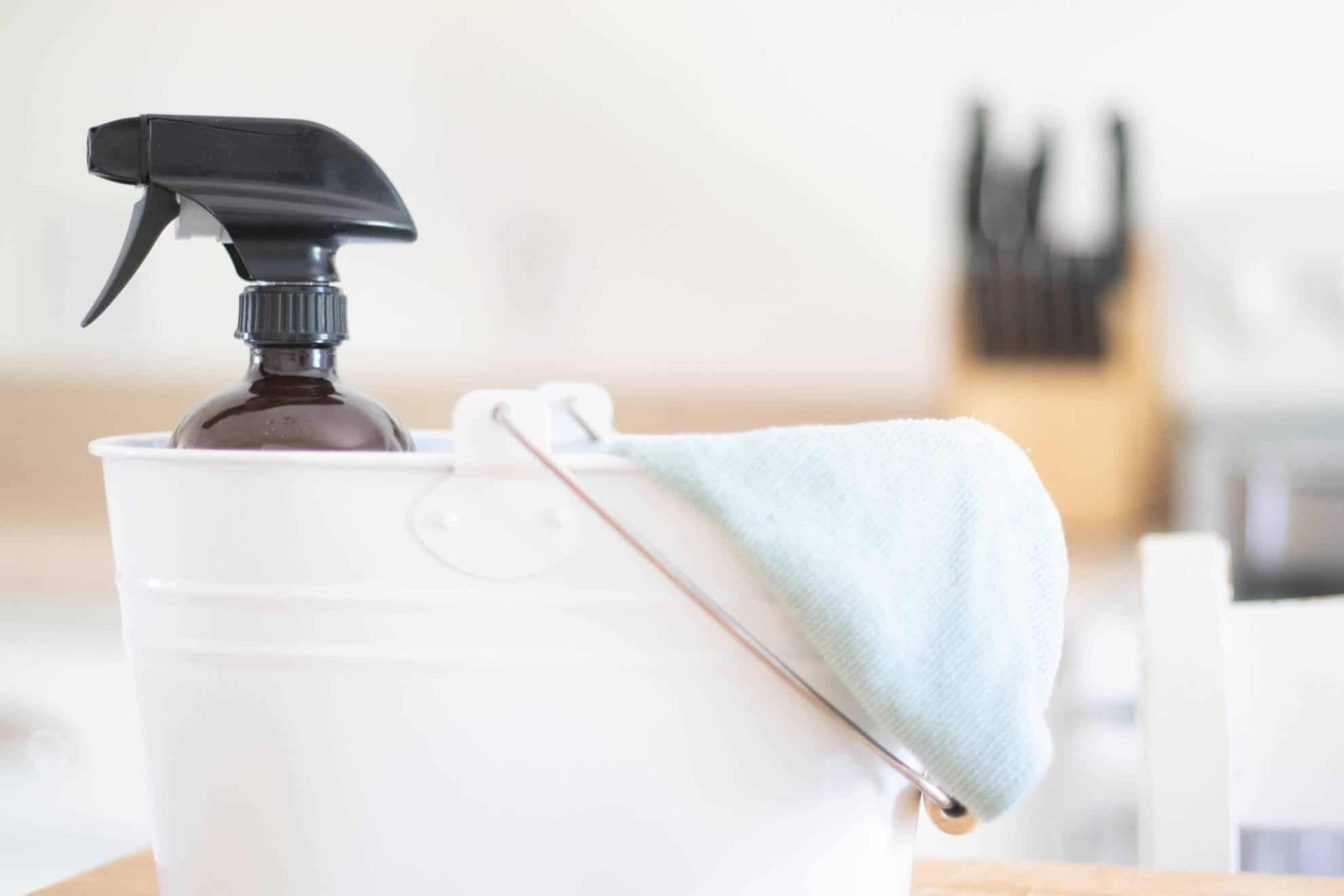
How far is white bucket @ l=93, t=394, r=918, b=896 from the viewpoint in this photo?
332mm

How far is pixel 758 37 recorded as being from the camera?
1788 mm

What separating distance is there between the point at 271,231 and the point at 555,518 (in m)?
0.12

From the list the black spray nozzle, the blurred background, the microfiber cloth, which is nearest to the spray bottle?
the black spray nozzle

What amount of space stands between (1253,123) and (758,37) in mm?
623

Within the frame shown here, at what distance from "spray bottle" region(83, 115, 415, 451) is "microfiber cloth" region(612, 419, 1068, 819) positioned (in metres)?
0.10

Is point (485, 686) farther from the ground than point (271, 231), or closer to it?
closer to it

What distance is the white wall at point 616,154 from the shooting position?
170 centimetres

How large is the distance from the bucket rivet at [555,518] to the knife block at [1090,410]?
4.25 feet

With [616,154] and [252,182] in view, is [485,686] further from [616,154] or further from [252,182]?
[616,154]

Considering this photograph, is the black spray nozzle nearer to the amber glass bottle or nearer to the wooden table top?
the amber glass bottle

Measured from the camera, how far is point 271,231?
0.38 meters

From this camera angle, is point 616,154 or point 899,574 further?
point 616,154

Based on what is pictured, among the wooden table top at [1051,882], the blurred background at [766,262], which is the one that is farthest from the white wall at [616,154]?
the wooden table top at [1051,882]

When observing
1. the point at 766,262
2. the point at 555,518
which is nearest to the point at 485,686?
the point at 555,518
